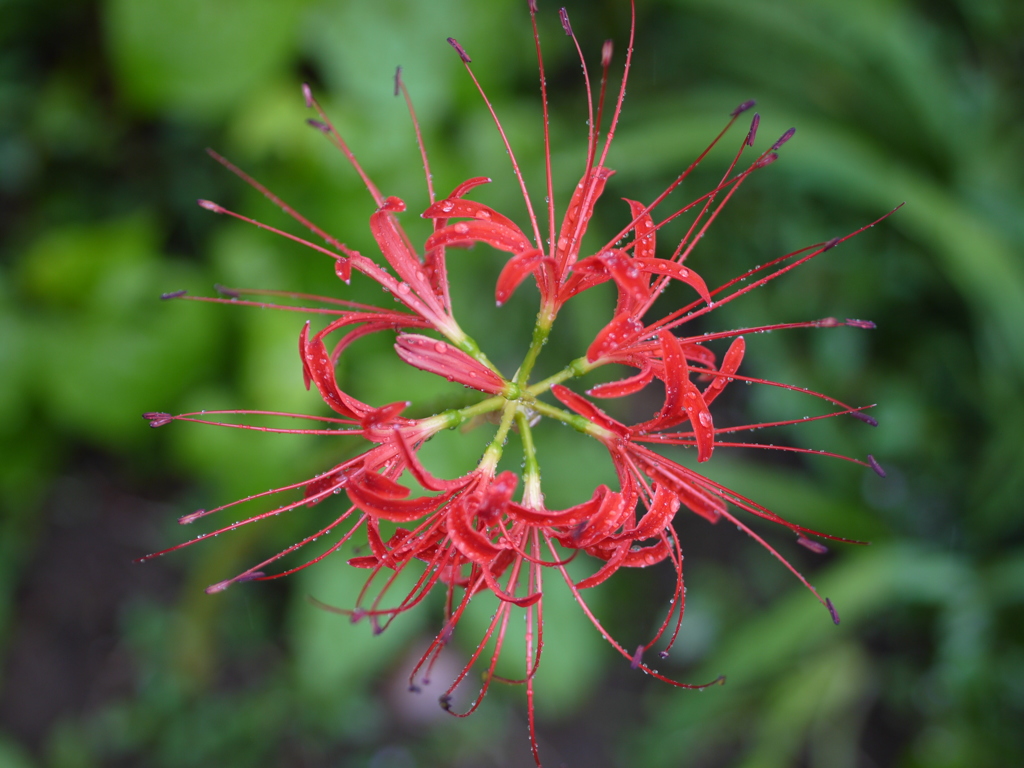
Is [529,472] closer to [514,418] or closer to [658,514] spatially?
[514,418]

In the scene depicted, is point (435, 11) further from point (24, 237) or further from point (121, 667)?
point (121, 667)

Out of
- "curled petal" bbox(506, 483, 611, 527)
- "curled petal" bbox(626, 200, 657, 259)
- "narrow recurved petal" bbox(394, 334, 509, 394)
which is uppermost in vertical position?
"curled petal" bbox(626, 200, 657, 259)

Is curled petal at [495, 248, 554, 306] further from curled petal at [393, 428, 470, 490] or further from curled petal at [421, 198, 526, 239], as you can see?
curled petal at [393, 428, 470, 490]

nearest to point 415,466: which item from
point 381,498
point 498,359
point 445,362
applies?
point 381,498

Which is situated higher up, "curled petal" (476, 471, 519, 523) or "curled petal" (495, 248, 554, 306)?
"curled petal" (495, 248, 554, 306)

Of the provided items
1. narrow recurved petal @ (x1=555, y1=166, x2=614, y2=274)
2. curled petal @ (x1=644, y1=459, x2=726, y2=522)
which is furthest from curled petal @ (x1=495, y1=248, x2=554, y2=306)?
curled petal @ (x1=644, y1=459, x2=726, y2=522)

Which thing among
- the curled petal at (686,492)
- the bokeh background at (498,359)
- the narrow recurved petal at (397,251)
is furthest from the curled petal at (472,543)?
the bokeh background at (498,359)

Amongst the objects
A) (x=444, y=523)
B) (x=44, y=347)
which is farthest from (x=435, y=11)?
(x=444, y=523)
